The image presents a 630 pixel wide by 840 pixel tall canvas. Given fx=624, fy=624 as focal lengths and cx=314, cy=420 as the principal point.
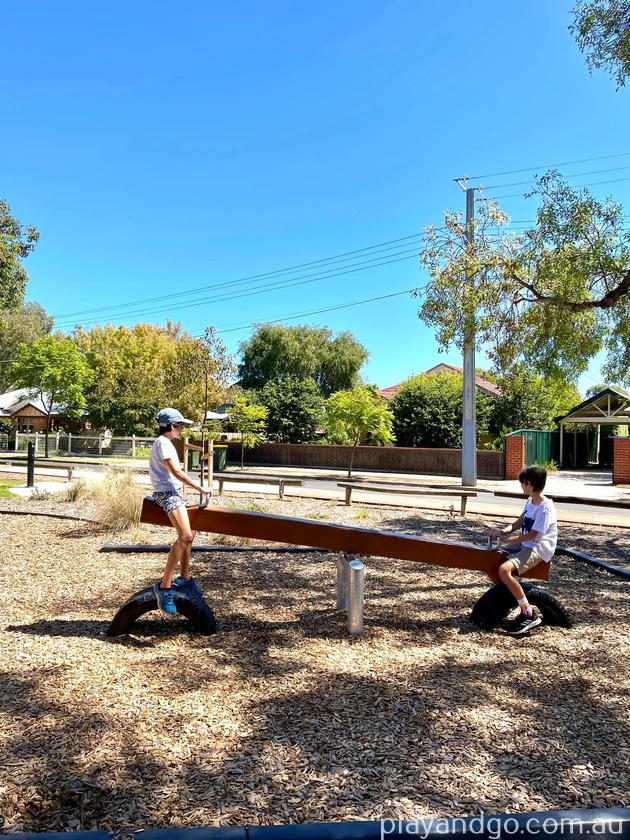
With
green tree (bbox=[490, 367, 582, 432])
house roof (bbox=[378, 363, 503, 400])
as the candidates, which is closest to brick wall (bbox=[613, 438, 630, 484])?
green tree (bbox=[490, 367, 582, 432])

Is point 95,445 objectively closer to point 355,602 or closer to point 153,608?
point 153,608

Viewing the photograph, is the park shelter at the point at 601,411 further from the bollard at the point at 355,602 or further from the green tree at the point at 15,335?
the green tree at the point at 15,335

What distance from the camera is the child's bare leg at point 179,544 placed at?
4.38 m

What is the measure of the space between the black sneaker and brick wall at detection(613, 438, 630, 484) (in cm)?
2205

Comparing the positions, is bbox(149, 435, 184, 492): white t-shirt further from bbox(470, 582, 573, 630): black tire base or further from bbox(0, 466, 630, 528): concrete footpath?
bbox(0, 466, 630, 528): concrete footpath

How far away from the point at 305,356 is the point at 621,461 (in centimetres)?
2672

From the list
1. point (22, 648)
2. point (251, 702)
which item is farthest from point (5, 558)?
point (251, 702)

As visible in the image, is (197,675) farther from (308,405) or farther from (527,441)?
(308,405)

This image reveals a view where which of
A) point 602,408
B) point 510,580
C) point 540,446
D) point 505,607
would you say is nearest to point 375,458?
point 540,446

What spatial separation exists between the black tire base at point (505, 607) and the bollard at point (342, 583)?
1.06 metres

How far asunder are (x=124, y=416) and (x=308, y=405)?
43.3 ft

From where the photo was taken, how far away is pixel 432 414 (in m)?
33.7

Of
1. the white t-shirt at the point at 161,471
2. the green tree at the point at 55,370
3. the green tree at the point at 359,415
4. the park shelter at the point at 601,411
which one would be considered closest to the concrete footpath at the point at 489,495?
the green tree at the point at 359,415

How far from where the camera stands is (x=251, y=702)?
3.49 meters
